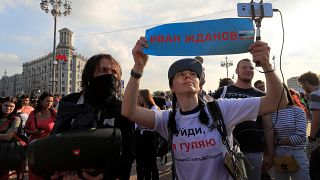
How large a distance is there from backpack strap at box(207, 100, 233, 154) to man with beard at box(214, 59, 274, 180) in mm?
1469

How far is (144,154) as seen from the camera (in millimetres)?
6449

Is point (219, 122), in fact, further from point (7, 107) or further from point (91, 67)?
point (7, 107)

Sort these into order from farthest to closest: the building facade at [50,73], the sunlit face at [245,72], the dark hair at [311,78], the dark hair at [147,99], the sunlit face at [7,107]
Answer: the building facade at [50,73], the dark hair at [147,99], the sunlit face at [7,107], the dark hair at [311,78], the sunlit face at [245,72]

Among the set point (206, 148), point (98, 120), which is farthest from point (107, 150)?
point (206, 148)

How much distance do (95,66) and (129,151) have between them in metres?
0.80

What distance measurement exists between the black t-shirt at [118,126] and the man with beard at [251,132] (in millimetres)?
1685

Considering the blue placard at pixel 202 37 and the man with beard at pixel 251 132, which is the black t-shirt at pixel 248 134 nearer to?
the man with beard at pixel 251 132

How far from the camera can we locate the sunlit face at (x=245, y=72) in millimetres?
3918

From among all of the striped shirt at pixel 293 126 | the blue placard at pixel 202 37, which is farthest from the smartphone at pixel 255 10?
the striped shirt at pixel 293 126

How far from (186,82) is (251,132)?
1.75 m

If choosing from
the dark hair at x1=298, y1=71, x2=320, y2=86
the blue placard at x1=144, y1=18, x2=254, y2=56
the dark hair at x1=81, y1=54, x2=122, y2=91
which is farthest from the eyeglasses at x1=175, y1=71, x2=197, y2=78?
the dark hair at x1=298, y1=71, x2=320, y2=86

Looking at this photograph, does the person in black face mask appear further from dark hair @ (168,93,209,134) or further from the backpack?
the backpack

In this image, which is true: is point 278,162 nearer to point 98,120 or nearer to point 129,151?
point 129,151

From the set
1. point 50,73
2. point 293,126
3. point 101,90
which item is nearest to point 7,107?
point 101,90
